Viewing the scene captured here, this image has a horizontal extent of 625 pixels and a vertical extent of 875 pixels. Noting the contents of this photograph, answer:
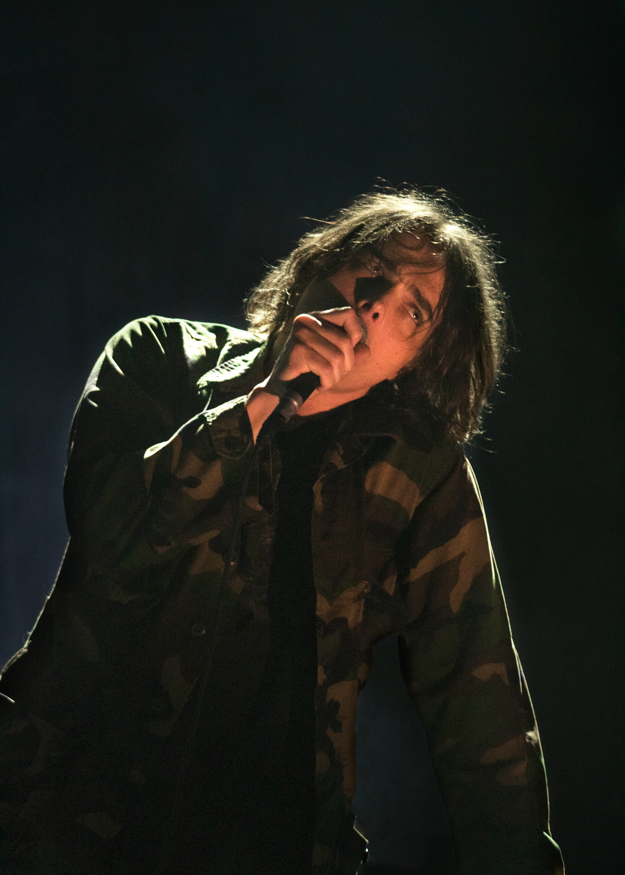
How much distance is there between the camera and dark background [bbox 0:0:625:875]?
146cm

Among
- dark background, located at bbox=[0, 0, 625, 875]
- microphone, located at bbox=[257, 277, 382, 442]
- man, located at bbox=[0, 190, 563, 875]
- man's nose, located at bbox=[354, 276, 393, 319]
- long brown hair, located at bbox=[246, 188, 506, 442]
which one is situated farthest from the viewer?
dark background, located at bbox=[0, 0, 625, 875]

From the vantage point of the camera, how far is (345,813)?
1.03 metres

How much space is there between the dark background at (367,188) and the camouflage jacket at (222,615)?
0.44 m

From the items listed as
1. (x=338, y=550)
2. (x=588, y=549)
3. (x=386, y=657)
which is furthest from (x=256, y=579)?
(x=588, y=549)

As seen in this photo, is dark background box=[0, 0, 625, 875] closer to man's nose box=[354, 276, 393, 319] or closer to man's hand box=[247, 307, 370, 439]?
man's nose box=[354, 276, 393, 319]

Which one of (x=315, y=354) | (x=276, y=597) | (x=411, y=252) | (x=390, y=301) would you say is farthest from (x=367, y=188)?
(x=276, y=597)

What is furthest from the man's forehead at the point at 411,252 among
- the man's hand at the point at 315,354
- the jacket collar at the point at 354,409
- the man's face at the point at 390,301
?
the man's hand at the point at 315,354

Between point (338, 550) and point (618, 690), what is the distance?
0.86 metres

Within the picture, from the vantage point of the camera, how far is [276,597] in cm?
105

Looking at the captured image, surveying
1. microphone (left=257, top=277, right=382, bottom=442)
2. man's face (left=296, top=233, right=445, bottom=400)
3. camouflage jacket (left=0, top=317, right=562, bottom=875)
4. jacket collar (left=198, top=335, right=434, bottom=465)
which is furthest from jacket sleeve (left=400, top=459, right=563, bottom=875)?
microphone (left=257, top=277, right=382, bottom=442)

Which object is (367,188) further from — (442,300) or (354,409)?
(354,409)

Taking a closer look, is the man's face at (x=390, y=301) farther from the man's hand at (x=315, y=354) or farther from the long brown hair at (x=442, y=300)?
the man's hand at (x=315, y=354)

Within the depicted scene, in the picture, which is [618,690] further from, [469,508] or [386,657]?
[469,508]

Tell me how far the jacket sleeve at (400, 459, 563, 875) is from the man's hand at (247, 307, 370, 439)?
0.48 meters
